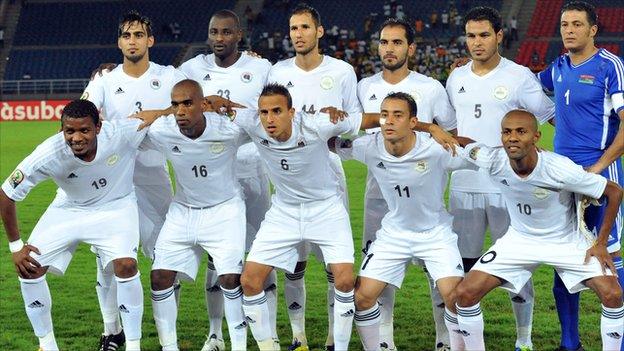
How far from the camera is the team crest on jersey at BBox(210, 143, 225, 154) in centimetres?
658

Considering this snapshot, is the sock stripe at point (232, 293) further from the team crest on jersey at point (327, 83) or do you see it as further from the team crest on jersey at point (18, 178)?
the team crest on jersey at point (327, 83)

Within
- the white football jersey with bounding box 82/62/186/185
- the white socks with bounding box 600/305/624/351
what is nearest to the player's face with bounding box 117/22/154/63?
the white football jersey with bounding box 82/62/186/185

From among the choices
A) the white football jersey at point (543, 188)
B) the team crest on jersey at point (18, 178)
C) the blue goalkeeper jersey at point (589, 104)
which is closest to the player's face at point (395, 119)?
the white football jersey at point (543, 188)

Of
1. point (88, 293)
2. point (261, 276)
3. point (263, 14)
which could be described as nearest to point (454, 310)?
point (261, 276)

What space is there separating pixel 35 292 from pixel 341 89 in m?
2.62

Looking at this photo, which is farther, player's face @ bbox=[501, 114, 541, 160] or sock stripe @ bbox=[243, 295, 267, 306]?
sock stripe @ bbox=[243, 295, 267, 306]

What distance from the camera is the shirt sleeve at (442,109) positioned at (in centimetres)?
686

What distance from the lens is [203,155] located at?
21.6ft

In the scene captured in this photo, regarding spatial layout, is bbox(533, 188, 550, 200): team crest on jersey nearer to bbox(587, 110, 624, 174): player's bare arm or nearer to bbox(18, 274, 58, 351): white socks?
bbox(587, 110, 624, 174): player's bare arm

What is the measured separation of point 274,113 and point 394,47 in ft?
3.59

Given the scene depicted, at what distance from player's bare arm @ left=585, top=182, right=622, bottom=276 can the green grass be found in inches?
51.8

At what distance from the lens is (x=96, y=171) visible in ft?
21.4

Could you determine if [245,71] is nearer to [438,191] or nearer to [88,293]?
[438,191]

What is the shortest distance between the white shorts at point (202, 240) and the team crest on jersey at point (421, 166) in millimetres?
1284
